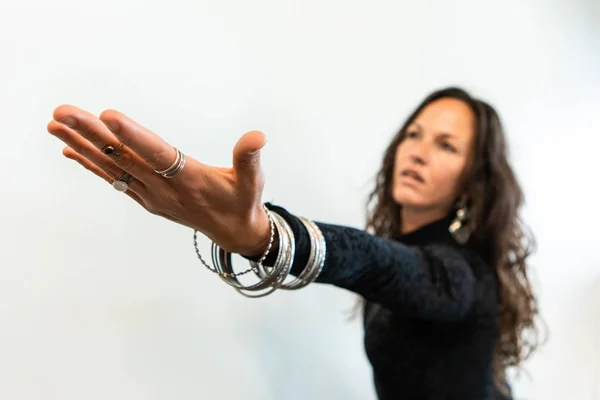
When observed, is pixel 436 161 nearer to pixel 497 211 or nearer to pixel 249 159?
pixel 497 211

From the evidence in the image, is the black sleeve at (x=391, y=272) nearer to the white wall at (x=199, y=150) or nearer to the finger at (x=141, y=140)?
the finger at (x=141, y=140)

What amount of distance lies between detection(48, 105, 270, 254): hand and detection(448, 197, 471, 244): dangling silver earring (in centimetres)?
52

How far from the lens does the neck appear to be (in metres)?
1.05

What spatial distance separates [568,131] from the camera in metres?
1.71

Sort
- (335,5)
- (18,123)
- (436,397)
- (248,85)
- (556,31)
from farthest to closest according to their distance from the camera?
(556,31)
(335,5)
(248,85)
(436,397)
(18,123)

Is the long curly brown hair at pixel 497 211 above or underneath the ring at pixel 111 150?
underneath

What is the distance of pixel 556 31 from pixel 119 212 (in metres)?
1.50

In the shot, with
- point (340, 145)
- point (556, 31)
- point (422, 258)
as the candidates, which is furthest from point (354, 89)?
point (556, 31)

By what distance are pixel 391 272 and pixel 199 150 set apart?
43 centimetres

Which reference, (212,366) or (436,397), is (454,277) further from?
(212,366)

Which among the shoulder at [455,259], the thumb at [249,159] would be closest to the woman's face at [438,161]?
the shoulder at [455,259]

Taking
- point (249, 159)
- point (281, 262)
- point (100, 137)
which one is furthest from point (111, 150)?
point (281, 262)

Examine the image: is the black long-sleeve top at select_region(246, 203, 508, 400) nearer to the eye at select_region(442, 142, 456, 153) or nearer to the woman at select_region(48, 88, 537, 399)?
the woman at select_region(48, 88, 537, 399)

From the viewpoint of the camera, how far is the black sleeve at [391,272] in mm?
646
